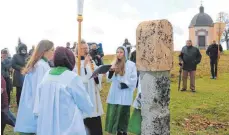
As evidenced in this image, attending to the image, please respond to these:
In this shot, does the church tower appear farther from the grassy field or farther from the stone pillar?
the stone pillar

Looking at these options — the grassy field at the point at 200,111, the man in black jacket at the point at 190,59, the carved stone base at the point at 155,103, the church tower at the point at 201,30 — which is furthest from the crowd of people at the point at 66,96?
the church tower at the point at 201,30

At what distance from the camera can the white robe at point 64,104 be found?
196 inches

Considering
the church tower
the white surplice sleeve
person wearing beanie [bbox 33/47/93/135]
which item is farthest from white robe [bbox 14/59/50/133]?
the church tower

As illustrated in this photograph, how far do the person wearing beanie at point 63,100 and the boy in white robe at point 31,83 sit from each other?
0.84m

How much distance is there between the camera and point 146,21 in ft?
15.0

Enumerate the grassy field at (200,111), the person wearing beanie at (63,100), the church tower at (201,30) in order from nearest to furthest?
the person wearing beanie at (63,100) → the grassy field at (200,111) → the church tower at (201,30)

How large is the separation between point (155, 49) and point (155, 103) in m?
0.60

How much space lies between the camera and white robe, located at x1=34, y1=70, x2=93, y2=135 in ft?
16.3

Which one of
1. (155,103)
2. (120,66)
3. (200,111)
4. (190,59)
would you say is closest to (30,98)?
(155,103)

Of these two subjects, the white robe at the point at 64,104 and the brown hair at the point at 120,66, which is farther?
the brown hair at the point at 120,66

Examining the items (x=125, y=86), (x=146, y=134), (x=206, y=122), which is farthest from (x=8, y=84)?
(x=146, y=134)

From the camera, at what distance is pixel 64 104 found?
4984mm

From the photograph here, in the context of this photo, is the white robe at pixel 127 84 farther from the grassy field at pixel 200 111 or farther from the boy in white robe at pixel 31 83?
the boy in white robe at pixel 31 83

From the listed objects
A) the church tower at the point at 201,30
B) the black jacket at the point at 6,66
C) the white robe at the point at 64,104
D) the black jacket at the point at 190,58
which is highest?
the church tower at the point at 201,30
